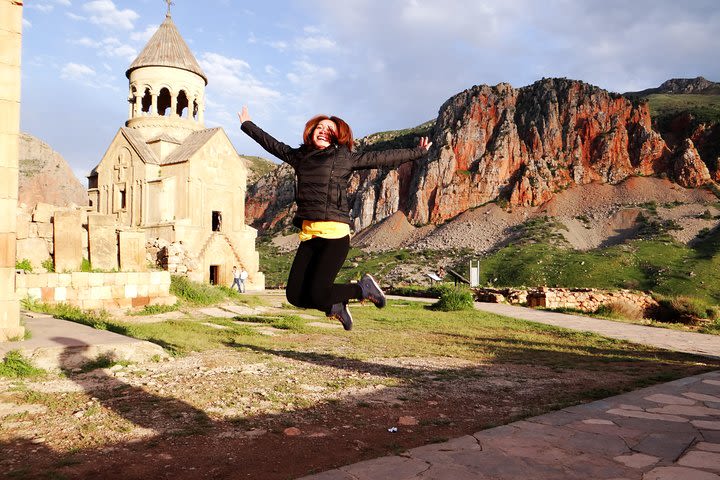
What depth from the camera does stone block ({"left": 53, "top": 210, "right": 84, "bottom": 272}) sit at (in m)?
11.3

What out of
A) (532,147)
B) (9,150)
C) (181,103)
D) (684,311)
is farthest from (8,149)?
(532,147)

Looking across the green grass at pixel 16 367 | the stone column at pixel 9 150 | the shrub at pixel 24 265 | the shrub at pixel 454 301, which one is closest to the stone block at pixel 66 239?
the shrub at pixel 24 265

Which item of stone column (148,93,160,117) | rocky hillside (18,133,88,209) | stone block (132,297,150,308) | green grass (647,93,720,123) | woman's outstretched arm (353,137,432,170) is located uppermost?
green grass (647,93,720,123)

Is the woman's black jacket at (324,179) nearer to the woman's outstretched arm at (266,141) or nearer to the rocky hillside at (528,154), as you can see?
the woman's outstretched arm at (266,141)

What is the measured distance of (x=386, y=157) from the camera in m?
4.24

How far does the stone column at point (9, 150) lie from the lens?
21.5 ft

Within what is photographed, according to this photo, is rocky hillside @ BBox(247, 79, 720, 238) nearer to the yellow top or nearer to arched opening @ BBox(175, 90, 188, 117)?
arched opening @ BBox(175, 90, 188, 117)

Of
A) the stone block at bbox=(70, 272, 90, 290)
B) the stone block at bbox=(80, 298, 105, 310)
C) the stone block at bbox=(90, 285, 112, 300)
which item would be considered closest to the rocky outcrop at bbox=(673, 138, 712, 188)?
the stone block at bbox=(90, 285, 112, 300)

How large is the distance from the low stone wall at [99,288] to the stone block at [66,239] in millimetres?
260

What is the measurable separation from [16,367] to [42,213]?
7.86 metres

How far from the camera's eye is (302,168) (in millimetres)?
3941

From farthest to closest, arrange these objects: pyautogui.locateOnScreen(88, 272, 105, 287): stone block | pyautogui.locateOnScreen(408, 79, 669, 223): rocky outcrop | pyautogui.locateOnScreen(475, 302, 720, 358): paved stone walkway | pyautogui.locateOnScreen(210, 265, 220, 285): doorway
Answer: pyautogui.locateOnScreen(408, 79, 669, 223): rocky outcrop, pyautogui.locateOnScreen(210, 265, 220, 285): doorway, pyautogui.locateOnScreen(88, 272, 105, 287): stone block, pyautogui.locateOnScreen(475, 302, 720, 358): paved stone walkway

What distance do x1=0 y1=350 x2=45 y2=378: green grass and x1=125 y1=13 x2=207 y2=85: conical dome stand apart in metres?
25.8

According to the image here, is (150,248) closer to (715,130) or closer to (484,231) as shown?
(484,231)
